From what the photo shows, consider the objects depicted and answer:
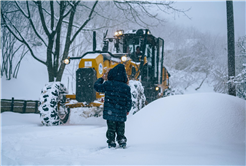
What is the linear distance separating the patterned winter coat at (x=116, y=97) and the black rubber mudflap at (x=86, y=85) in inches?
98.8

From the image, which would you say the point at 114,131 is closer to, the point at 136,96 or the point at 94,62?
the point at 136,96

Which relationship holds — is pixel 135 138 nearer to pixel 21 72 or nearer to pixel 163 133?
pixel 163 133

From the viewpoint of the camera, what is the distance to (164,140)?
13.4ft

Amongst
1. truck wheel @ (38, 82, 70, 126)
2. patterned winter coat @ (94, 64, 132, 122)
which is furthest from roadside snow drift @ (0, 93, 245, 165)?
truck wheel @ (38, 82, 70, 126)

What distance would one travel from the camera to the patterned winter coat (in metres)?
3.83

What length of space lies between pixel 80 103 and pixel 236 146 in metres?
4.08

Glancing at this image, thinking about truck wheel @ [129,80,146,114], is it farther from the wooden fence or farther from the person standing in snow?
the wooden fence

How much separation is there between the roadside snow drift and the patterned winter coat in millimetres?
550

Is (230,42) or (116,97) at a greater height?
(230,42)

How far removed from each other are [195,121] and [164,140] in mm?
709

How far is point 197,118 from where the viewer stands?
438cm

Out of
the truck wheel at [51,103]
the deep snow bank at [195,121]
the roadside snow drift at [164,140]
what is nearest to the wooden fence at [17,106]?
the truck wheel at [51,103]

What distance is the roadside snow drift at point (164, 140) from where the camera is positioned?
3.13m

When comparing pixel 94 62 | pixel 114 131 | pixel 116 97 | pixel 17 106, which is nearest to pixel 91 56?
pixel 94 62
